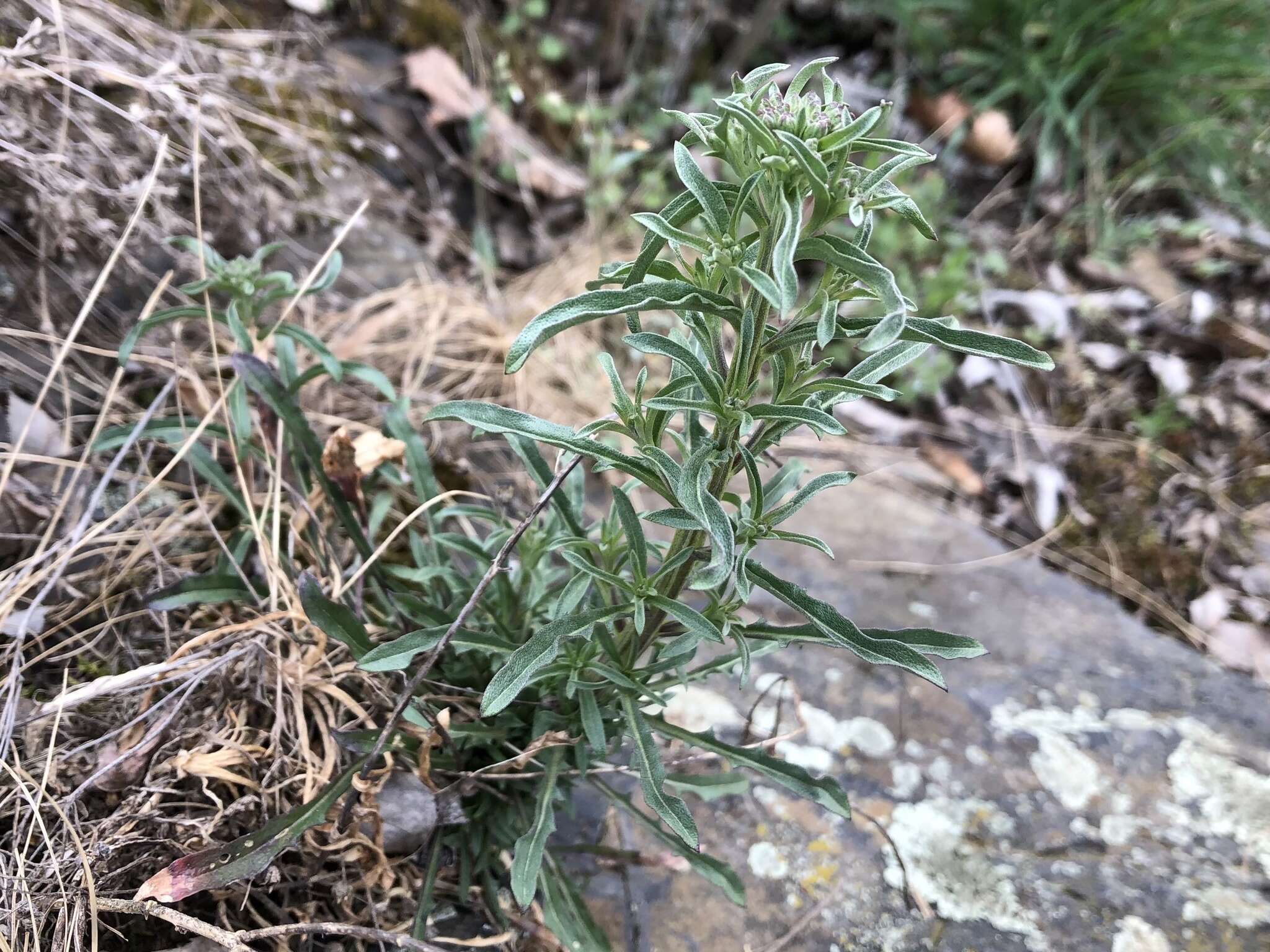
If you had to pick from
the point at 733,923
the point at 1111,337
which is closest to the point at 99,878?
the point at 733,923

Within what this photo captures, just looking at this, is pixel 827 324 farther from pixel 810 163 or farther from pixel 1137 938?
pixel 1137 938

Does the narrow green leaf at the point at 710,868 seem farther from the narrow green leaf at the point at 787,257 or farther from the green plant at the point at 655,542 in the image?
the narrow green leaf at the point at 787,257

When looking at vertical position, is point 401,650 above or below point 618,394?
below

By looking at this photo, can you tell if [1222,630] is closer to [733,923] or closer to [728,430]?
[733,923]

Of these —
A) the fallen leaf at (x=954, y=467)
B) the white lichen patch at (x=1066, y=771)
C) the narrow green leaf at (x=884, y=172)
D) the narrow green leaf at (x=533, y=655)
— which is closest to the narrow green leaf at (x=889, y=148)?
the narrow green leaf at (x=884, y=172)

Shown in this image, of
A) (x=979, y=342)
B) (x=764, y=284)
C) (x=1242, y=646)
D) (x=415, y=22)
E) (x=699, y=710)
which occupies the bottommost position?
(x=1242, y=646)

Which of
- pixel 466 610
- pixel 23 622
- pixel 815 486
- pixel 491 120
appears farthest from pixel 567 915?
pixel 491 120
